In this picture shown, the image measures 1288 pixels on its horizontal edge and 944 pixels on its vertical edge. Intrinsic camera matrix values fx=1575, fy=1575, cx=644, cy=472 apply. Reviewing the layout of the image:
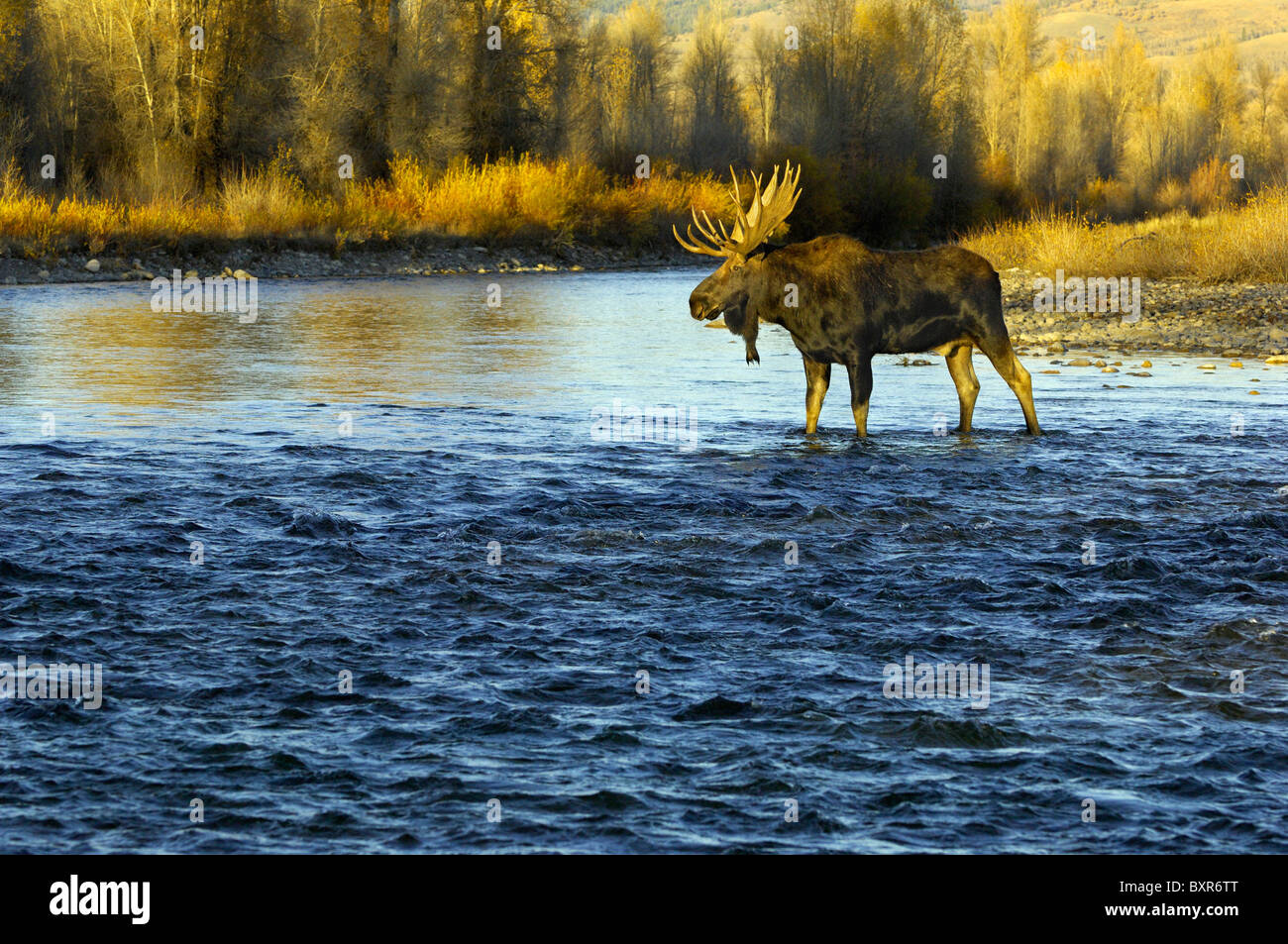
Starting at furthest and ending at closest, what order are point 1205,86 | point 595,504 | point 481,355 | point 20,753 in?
point 1205,86 → point 481,355 → point 595,504 → point 20,753

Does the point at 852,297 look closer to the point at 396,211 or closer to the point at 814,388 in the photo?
the point at 814,388

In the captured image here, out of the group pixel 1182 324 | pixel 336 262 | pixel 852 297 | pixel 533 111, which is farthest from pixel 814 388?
pixel 533 111

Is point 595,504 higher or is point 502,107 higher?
point 502,107

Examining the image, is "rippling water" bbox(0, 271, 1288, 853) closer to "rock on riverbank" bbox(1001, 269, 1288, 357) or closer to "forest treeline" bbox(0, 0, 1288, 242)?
"rock on riverbank" bbox(1001, 269, 1288, 357)

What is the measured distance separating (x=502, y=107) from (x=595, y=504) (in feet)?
147

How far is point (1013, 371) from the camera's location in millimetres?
12625

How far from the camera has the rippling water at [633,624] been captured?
5.07 m

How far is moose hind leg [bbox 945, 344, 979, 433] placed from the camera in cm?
1289

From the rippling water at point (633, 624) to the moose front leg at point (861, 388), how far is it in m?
0.28

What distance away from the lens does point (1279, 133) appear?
12144cm

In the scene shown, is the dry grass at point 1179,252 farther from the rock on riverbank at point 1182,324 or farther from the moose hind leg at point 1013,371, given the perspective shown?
the moose hind leg at point 1013,371

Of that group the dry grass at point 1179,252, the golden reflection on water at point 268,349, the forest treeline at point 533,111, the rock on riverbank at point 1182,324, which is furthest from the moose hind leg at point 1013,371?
the forest treeline at point 533,111
